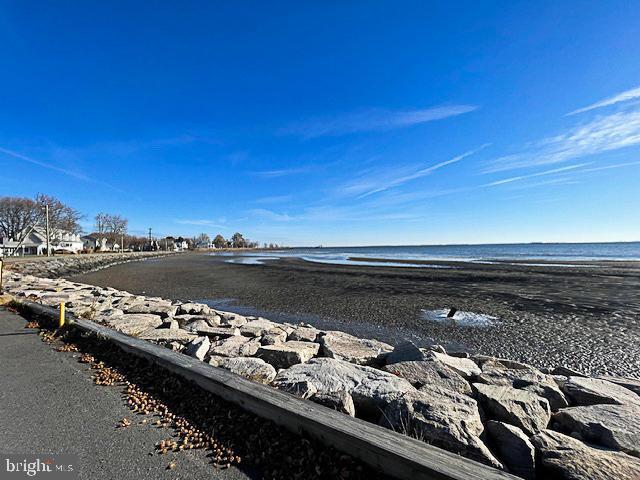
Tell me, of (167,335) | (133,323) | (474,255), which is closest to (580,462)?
(167,335)

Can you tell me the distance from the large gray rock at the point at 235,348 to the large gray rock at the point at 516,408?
10.9 feet

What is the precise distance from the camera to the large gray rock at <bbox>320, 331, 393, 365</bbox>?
16.2 ft

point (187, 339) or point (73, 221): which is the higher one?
point (73, 221)

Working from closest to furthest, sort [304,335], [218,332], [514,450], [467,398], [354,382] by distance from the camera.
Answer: [514,450] < [467,398] < [354,382] < [218,332] < [304,335]

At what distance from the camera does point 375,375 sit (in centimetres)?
371

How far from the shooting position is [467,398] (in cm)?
316

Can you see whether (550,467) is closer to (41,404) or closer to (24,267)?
(41,404)

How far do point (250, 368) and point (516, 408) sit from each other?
3.09m

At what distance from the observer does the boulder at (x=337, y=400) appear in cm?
291

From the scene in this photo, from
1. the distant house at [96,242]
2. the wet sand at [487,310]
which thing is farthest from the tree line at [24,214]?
the wet sand at [487,310]

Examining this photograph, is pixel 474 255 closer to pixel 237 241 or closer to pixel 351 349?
pixel 351 349

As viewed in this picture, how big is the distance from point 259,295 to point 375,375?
35.7ft

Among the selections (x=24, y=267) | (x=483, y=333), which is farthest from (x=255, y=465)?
(x=24, y=267)

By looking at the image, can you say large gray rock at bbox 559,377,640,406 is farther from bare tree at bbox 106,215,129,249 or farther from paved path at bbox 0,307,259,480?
bare tree at bbox 106,215,129,249
